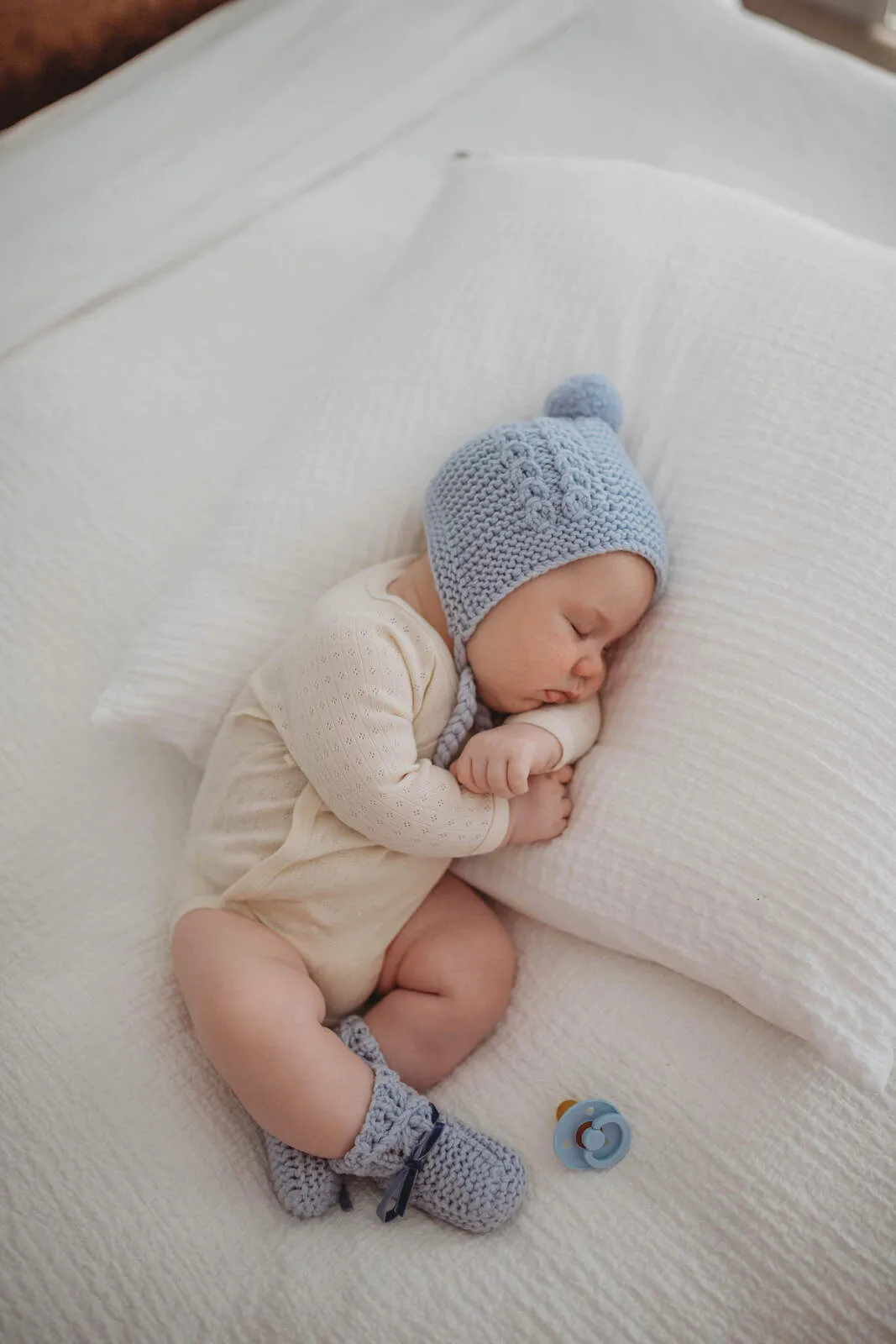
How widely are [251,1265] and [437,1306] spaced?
0.54 feet

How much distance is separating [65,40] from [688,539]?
135 cm

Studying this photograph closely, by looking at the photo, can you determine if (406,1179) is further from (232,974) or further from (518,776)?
(518,776)

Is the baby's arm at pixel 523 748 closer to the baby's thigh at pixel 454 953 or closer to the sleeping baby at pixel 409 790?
the sleeping baby at pixel 409 790

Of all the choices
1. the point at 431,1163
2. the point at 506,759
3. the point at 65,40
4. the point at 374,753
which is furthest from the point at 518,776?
the point at 65,40

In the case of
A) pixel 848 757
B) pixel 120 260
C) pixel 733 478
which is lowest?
pixel 848 757

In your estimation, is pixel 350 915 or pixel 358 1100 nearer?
pixel 358 1100

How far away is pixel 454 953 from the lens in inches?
39.3

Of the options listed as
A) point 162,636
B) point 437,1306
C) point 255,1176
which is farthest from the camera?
point 162,636

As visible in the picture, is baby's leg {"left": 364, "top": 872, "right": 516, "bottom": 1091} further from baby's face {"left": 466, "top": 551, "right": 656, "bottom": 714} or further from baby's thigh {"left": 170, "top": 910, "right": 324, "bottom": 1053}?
baby's face {"left": 466, "top": 551, "right": 656, "bottom": 714}

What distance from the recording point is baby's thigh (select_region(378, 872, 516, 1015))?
3.23 ft

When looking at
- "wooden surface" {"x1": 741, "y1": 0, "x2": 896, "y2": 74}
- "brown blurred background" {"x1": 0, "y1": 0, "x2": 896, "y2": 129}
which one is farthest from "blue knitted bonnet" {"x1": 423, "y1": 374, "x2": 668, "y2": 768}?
"wooden surface" {"x1": 741, "y1": 0, "x2": 896, "y2": 74}

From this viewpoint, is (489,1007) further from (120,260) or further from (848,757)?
(120,260)

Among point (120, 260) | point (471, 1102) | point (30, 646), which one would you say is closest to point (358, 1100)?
point (471, 1102)

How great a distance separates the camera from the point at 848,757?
88 cm
